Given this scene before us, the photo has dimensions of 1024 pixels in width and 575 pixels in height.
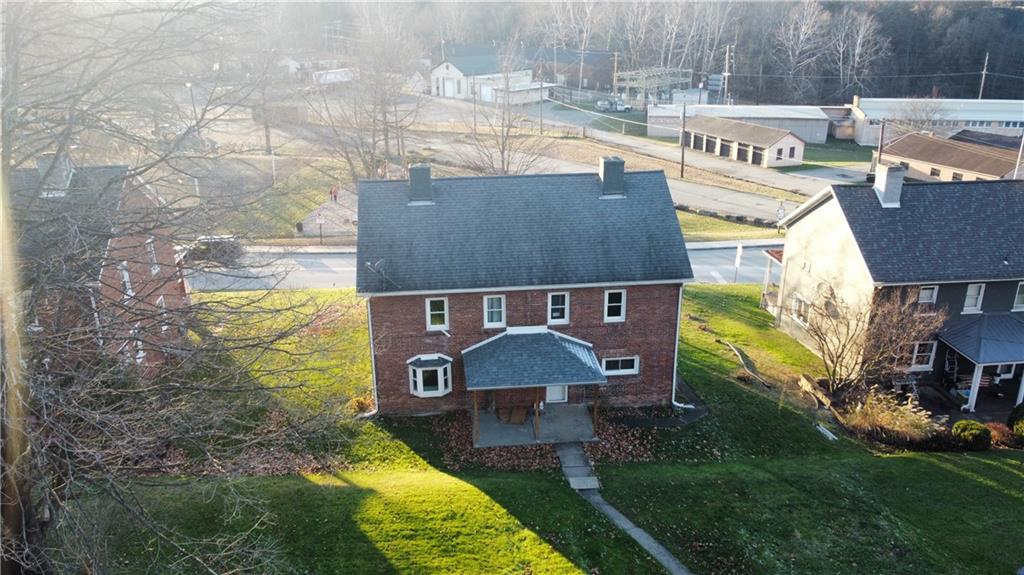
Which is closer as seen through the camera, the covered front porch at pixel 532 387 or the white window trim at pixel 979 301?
the covered front porch at pixel 532 387

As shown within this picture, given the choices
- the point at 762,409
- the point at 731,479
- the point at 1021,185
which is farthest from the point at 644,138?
the point at 731,479

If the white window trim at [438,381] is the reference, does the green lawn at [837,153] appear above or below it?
above

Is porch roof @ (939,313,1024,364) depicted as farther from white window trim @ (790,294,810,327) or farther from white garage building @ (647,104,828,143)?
white garage building @ (647,104,828,143)

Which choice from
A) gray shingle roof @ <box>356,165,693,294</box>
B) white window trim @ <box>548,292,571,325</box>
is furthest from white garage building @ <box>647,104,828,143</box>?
white window trim @ <box>548,292,571,325</box>

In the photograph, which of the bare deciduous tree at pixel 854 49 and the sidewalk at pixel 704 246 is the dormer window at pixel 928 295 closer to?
the sidewalk at pixel 704 246

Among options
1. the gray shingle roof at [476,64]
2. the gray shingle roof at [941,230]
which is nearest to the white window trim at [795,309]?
the gray shingle roof at [941,230]

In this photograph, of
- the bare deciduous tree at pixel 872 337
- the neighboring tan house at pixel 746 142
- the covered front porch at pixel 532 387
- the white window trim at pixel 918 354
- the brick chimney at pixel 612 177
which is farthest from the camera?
the neighboring tan house at pixel 746 142
